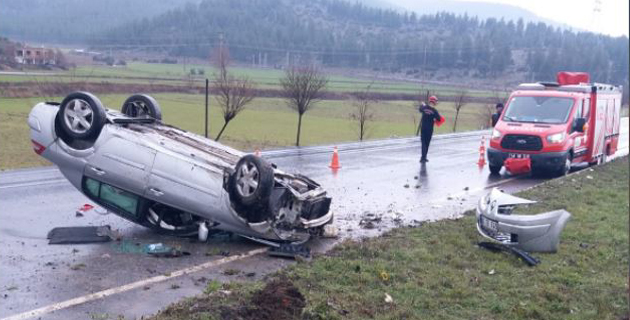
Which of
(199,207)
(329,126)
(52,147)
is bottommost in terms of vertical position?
(329,126)

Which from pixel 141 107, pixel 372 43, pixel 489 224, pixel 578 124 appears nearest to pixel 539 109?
pixel 578 124

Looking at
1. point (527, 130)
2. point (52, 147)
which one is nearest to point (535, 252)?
point (52, 147)

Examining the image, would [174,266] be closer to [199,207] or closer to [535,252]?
[199,207]

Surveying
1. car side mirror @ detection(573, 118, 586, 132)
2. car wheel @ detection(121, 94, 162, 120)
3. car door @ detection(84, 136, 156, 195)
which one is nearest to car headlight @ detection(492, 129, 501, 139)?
car side mirror @ detection(573, 118, 586, 132)

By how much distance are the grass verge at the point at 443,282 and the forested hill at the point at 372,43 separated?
6204 centimetres

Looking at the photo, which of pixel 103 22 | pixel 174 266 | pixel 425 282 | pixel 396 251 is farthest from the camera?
pixel 103 22

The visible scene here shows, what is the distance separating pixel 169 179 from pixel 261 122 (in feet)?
103

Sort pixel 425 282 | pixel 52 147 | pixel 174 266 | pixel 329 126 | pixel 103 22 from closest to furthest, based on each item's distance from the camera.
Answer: pixel 425 282
pixel 174 266
pixel 52 147
pixel 329 126
pixel 103 22

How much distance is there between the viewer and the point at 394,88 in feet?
237

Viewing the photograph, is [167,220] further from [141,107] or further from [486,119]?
[486,119]

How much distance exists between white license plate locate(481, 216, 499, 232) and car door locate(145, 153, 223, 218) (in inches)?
133

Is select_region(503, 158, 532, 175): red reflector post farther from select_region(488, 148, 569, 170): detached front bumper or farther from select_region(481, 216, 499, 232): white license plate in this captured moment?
select_region(481, 216, 499, 232): white license plate

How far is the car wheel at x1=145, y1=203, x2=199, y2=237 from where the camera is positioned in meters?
8.61

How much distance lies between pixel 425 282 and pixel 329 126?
1329 inches
